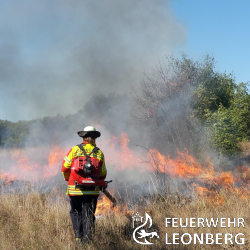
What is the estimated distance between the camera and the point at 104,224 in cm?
407

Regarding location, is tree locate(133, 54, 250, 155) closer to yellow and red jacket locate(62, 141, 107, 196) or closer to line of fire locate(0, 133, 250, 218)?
line of fire locate(0, 133, 250, 218)

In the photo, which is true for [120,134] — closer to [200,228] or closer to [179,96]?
[179,96]

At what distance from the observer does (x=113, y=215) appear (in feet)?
15.0

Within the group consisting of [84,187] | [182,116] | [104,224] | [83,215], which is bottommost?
[104,224]

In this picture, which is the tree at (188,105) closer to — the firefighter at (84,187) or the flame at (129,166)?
the flame at (129,166)

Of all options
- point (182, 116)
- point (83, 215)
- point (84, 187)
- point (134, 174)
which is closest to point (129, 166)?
point (134, 174)

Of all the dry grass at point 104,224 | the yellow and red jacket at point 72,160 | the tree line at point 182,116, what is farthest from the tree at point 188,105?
the yellow and red jacket at point 72,160

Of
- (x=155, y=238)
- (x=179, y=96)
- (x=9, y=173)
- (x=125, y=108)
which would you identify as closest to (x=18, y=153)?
(x=9, y=173)

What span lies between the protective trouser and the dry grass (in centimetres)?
14

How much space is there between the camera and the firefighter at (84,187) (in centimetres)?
354

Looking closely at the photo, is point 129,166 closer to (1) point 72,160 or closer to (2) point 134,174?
(2) point 134,174

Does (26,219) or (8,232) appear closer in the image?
(8,232)

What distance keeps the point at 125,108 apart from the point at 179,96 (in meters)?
3.40

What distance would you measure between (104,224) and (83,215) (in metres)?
0.61
